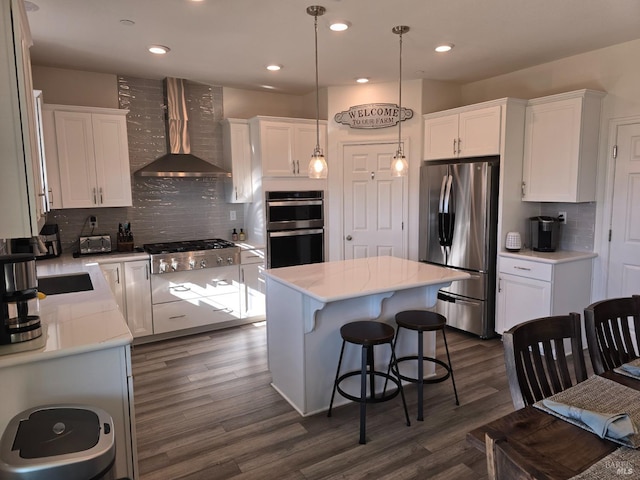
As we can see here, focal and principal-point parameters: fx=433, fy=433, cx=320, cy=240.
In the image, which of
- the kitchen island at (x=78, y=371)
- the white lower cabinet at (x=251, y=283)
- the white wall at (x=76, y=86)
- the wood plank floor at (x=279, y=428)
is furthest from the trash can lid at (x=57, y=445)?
the white wall at (x=76, y=86)

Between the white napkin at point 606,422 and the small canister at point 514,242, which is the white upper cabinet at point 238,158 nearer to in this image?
the small canister at point 514,242

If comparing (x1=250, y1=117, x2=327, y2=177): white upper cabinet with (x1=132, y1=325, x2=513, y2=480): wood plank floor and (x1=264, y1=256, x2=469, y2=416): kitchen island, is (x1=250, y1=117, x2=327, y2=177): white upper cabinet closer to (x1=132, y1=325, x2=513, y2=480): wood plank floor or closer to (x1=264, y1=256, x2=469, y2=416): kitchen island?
(x1=264, y1=256, x2=469, y2=416): kitchen island

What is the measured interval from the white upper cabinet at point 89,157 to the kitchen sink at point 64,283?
100cm

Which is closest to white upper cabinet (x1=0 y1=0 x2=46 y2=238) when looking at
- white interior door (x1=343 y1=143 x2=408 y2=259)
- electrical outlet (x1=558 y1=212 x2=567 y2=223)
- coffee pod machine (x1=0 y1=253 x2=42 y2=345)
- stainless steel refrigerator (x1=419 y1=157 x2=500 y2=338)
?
coffee pod machine (x1=0 y1=253 x2=42 y2=345)

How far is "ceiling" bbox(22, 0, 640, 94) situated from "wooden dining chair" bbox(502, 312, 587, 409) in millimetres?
2138

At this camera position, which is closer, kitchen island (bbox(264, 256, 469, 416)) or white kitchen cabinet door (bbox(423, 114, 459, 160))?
kitchen island (bbox(264, 256, 469, 416))

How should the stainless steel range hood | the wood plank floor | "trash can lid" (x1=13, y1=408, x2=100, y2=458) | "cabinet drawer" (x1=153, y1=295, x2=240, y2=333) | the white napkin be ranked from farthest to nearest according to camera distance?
the stainless steel range hood < "cabinet drawer" (x1=153, y1=295, x2=240, y2=333) < the wood plank floor < "trash can lid" (x1=13, y1=408, x2=100, y2=458) < the white napkin

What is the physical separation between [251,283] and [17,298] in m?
3.02

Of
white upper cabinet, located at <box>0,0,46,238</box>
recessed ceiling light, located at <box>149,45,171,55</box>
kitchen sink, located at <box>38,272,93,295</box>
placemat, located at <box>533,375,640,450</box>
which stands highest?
recessed ceiling light, located at <box>149,45,171,55</box>

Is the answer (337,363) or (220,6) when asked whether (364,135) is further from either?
(337,363)

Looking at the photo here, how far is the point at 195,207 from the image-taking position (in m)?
4.97

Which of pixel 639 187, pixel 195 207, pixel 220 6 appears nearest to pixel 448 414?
pixel 639 187

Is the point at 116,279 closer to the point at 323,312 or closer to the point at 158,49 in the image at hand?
the point at 158,49

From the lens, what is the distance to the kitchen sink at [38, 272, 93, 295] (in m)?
3.08
